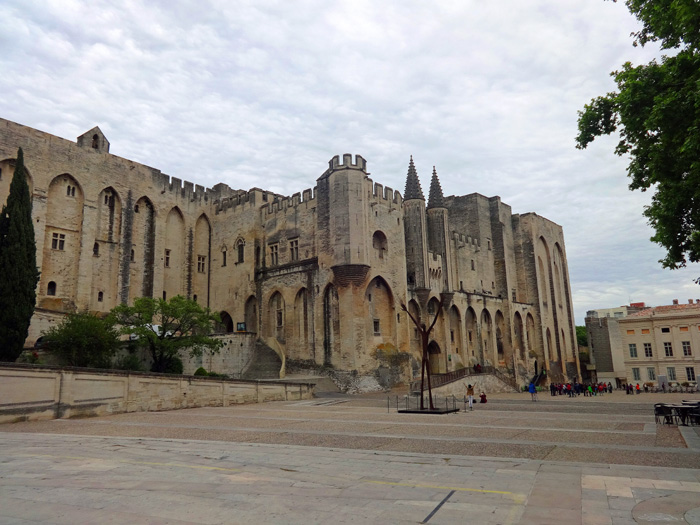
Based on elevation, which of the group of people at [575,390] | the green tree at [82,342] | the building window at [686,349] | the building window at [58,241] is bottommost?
the group of people at [575,390]

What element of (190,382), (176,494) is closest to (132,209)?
(190,382)

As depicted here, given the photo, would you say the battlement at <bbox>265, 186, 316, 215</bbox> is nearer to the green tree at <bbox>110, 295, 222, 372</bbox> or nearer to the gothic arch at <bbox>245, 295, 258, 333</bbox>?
the gothic arch at <bbox>245, 295, 258, 333</bbox>

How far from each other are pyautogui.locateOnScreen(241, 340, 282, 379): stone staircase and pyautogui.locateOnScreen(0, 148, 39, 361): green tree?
1549 centimetres

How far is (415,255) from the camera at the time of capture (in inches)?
1587

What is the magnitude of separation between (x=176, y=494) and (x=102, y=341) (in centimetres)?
2144

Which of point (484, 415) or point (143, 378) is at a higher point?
point (143, 378)

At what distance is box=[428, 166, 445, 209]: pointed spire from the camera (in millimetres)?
45031

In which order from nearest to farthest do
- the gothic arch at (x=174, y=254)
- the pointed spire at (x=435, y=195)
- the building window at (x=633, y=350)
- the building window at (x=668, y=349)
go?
1. the gothic arch at (x=174, y=254)
2. the pointed spire at (x=435, y=195)
3. the building window at (x=668, y=349)
4. the building window at (x=633, y=350)

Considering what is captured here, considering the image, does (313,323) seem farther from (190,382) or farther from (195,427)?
(195,427)

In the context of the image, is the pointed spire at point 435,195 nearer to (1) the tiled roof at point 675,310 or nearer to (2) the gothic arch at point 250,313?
(2) the gothic arch at point 250,313

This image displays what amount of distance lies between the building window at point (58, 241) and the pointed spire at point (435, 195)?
1121 inches

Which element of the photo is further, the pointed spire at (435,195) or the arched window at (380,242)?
the pointed spire at (435,195)

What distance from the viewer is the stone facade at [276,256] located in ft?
112

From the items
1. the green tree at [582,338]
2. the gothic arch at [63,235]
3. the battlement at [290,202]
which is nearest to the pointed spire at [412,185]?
the battlement at [290,202]
